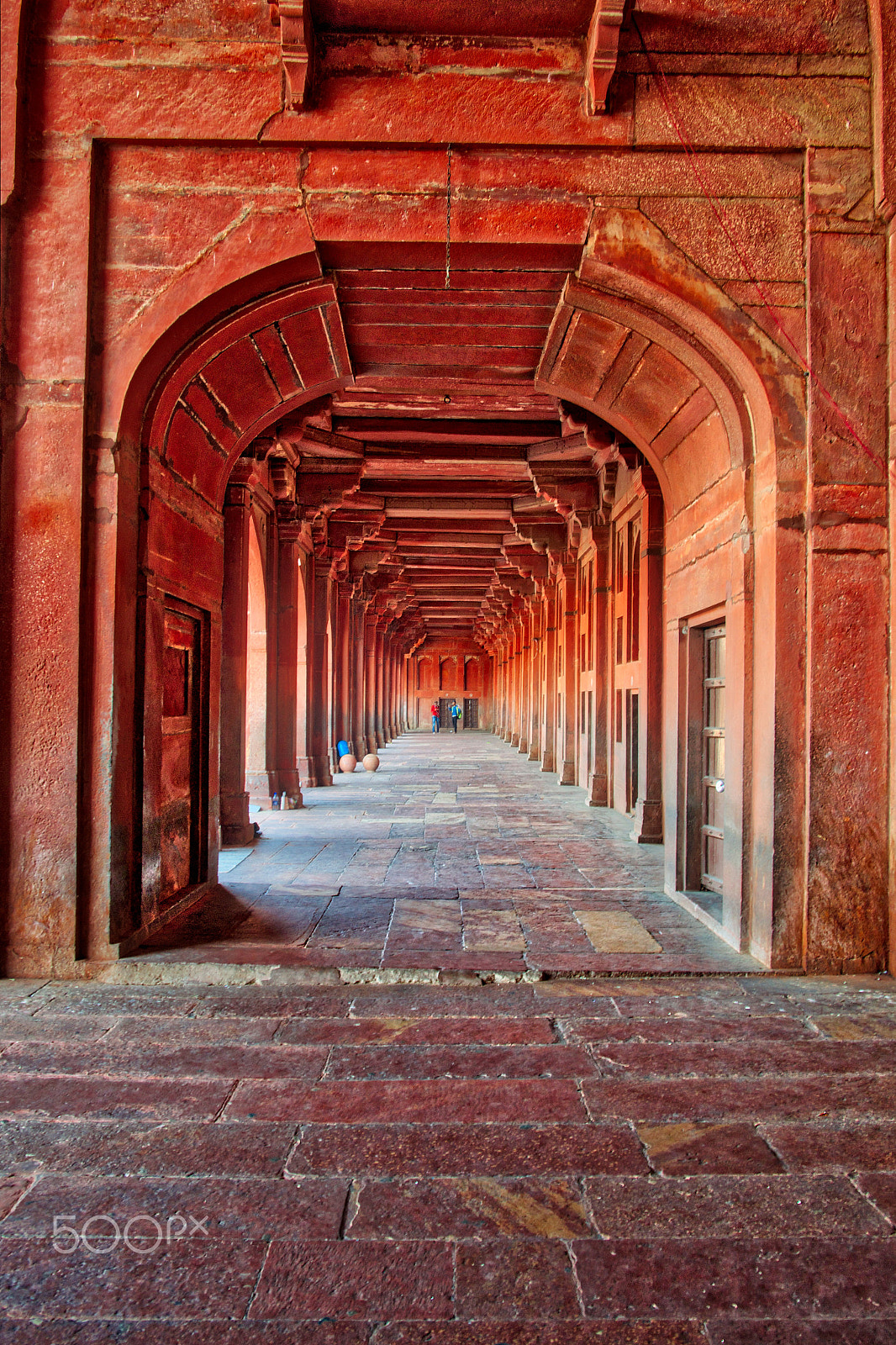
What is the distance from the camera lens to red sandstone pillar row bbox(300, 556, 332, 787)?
43.5 feet

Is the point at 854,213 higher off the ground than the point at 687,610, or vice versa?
the point at 854,213

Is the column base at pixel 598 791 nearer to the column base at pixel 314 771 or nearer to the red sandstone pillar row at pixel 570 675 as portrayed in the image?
the red sandstone pillar row at pixel 570 675

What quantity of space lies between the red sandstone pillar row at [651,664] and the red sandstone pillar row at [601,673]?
255cm

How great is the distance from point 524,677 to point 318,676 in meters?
10.6

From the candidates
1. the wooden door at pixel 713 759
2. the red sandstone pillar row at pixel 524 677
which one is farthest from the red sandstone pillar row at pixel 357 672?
the wooden door at pixel 713 759

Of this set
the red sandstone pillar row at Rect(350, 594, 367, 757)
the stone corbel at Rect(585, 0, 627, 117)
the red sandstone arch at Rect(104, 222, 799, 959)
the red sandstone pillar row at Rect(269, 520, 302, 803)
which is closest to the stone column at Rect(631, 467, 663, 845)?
the red sandstone arch at Rect(104, 222, 799, 959)

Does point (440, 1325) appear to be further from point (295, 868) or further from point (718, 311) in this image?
point (295, 868)

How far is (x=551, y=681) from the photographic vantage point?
16891mm

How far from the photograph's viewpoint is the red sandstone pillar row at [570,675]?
44.8 feet

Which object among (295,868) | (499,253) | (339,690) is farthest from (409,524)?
(499,253)

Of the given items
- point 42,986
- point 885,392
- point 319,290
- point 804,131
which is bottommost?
point 42,986

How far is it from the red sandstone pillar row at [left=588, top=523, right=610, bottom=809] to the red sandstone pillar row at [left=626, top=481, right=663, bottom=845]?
8.37ft

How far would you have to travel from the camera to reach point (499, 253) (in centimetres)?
440

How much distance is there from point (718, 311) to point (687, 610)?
179 cm
